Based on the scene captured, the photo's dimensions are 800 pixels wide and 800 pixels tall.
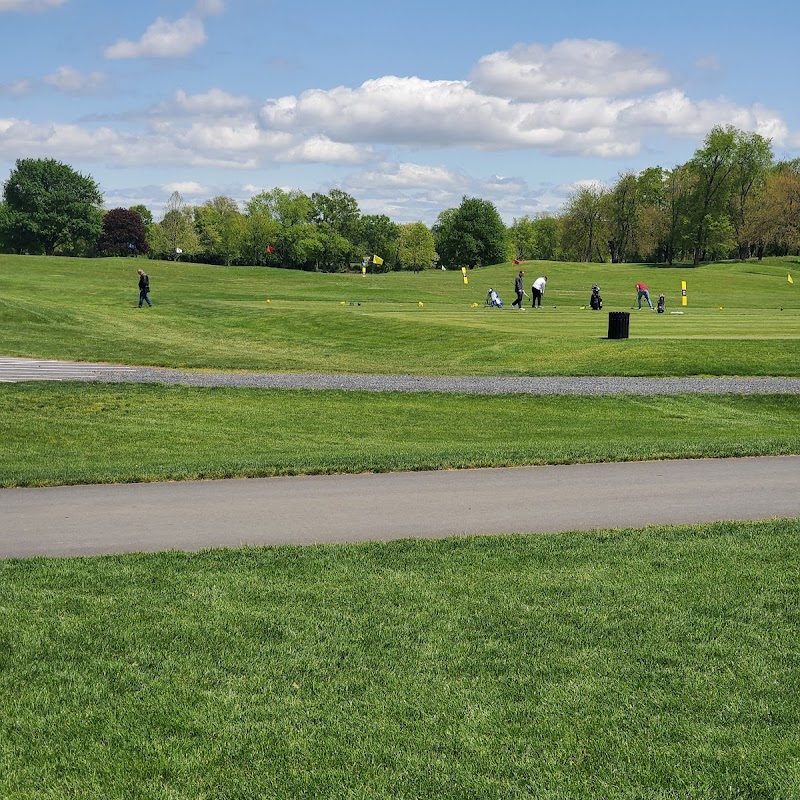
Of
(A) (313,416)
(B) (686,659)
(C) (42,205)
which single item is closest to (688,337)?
(A) (313,416)

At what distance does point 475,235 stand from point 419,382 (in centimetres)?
11327

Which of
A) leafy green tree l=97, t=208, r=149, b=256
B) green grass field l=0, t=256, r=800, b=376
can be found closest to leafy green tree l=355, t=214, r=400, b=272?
leafy green tree l=97, t=208, r=149, b=256

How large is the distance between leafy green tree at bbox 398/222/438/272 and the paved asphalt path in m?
121

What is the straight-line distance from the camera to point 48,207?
114m

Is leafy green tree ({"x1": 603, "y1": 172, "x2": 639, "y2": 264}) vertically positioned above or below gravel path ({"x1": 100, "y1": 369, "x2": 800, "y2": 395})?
above

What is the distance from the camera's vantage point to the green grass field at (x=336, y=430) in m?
12.5

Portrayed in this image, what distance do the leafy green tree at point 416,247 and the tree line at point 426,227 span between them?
173mm

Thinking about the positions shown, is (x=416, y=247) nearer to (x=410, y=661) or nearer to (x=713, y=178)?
(x=713, y=178)

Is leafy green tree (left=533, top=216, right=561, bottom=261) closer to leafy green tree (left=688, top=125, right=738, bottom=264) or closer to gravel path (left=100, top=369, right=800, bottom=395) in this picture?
leafy green tree (left=688, top=125, right=738, bottom=264)

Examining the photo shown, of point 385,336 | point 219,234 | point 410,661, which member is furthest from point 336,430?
point 219,234

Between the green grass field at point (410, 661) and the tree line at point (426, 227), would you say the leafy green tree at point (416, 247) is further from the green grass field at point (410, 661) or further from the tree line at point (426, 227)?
the green grass field at point (410, 661)

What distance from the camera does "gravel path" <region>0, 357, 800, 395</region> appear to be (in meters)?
20.9

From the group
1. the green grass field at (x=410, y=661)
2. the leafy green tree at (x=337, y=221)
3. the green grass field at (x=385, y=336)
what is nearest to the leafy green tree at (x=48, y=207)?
the leafy green tree at (x=337, y=221)

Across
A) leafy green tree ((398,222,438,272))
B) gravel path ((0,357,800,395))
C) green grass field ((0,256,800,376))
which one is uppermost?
leafy green tree ((398,222,438,272))
